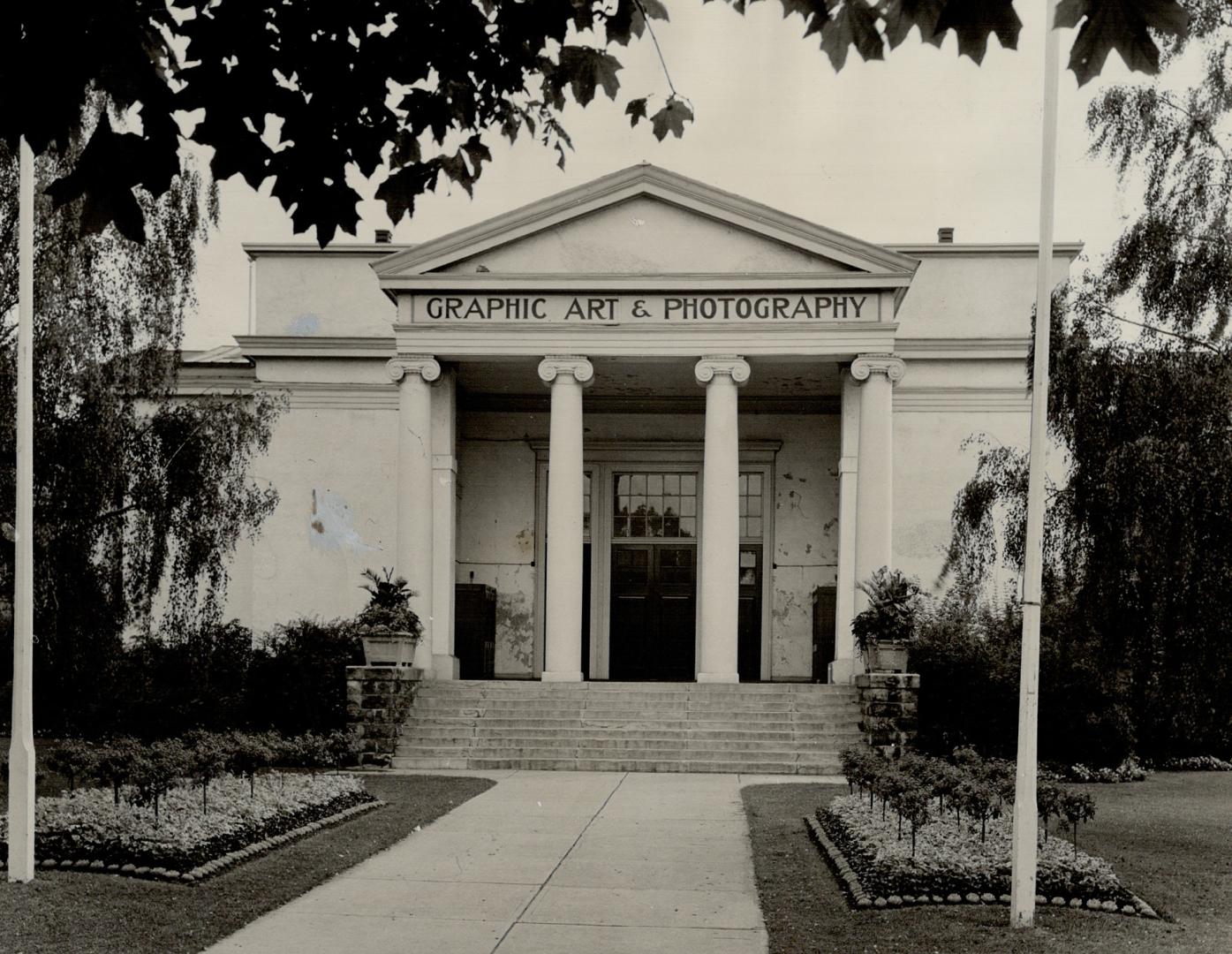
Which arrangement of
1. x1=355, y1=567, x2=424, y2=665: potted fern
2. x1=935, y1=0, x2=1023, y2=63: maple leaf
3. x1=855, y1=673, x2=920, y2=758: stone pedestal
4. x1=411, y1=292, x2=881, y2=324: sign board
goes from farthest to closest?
x1=411, y1=292, x2=881, y2=324: sign board → x1=355, y1=567, x2=424, y2=665: potted fern → x1=855, y1=673, x2=920, y2=758: stone pedestal → x1=935, y1=0, x2=1023, y2=63: maple leaf

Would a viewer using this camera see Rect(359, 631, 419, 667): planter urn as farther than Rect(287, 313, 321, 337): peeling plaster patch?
No

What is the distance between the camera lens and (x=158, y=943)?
9.19 m

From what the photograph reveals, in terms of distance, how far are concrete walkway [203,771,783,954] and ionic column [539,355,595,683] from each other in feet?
27.4

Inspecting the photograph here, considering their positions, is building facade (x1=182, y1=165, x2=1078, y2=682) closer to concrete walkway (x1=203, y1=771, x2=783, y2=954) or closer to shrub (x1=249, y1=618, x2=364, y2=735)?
shrub (x1=249, y1=618, x2=364, y2=735)

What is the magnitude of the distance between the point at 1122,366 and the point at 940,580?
55.8 feet

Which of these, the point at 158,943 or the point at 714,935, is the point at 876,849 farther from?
the point at 158,943

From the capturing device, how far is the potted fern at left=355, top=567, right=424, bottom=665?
2394cm

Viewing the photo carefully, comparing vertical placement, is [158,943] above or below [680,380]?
below

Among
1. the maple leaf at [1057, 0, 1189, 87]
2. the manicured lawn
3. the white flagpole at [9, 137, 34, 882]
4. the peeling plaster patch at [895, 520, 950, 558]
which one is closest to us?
the maple leaf at [1057, 0, 1189, 87]

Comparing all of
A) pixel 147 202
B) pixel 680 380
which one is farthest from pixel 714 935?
pixel 680 380

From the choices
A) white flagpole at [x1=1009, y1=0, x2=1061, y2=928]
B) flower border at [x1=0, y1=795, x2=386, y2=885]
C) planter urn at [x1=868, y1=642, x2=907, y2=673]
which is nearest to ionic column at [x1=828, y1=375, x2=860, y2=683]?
planter urn at [x1=868, y1=642, x2=907, y2=673]

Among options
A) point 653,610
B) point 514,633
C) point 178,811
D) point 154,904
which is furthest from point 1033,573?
point 514,633

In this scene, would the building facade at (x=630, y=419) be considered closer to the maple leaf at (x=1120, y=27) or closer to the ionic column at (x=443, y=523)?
the ionic column at (x=443, y=523)

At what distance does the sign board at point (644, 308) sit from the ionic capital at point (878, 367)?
72 centimetres
